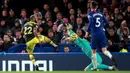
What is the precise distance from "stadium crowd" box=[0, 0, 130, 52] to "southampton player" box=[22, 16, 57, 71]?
0.87 m

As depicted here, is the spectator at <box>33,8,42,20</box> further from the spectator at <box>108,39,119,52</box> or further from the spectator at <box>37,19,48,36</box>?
the spectator at <box>108,39,119,52</box>

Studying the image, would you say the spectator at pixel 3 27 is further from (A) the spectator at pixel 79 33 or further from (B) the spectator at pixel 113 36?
(B) the spectator at pixel 113 36

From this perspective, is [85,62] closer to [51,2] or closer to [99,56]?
[99,56]

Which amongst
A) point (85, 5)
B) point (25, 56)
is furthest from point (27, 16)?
point (25, 56)

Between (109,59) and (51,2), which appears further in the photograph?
(51,2)

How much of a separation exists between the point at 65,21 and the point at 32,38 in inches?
66.5

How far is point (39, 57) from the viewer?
1717 centimetres

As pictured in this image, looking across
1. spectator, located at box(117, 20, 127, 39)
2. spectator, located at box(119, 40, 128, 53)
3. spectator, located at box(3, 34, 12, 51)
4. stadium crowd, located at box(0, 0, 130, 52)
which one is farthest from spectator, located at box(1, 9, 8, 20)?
spectator, located at box(119, 40, 128, 53)

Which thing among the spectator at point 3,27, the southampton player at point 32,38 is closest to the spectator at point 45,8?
the spectator at point 3,27

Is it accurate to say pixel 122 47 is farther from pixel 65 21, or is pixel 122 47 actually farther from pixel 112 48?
pixel 65 21

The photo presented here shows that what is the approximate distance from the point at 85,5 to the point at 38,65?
13.4ft

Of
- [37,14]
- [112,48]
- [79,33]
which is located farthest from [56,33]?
[112,48]

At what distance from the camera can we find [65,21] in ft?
61.2

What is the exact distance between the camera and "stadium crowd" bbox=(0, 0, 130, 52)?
18.2m
